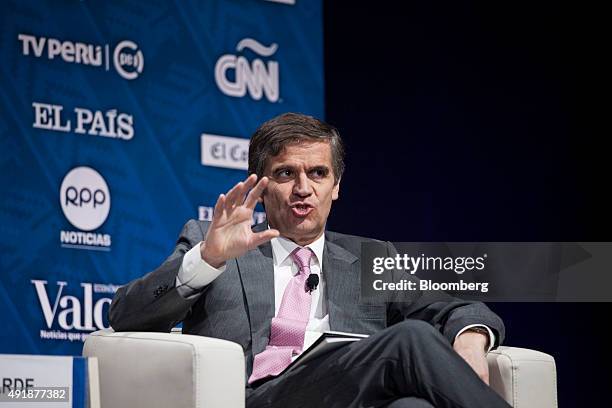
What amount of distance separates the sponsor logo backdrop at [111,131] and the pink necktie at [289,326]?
142 cm

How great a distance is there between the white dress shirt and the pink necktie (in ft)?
0.07

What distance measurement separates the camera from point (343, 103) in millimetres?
5363

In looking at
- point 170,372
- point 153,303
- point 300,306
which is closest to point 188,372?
point 170,372

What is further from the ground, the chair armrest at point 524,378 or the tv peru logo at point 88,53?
the tv peru logo at point 88,53

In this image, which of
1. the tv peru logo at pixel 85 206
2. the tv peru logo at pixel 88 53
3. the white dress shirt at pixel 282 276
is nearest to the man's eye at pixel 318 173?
the white dress shirt at pixel 282 276

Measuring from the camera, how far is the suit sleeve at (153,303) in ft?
9.51

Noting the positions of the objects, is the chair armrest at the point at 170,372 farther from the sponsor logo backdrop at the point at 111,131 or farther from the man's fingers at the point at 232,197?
the sponsor logo backdrop at the point at 111,131

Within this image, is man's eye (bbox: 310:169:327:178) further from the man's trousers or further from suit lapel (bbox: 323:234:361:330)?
the man's trousers

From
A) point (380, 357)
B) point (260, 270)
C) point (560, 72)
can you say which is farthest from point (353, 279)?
point (560, 72)

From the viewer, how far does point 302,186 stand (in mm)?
3217

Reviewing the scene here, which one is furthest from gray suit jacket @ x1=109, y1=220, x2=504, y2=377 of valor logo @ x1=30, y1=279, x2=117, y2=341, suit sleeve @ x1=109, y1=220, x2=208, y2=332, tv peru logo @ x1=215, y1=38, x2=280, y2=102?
tv peru logo @ x1=215, y1=38, x2=280, y2=102

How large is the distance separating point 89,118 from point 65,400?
77.6 inches

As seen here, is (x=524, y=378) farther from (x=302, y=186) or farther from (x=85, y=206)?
(x=85, y=206)

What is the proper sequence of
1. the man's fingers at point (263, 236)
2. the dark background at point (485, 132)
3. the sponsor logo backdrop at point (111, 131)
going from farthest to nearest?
1. the dark background at point (485, 132)
2. the sponsor logo backdrop at point (111, 131)
3. the man's fingers at point (263, 236)
